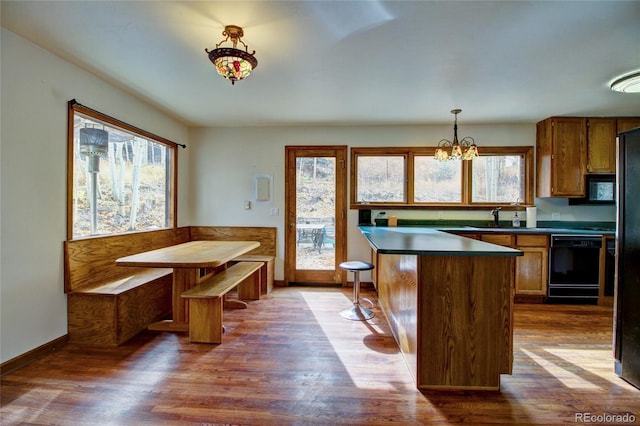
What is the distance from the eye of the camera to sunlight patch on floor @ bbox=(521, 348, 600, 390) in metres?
1.83

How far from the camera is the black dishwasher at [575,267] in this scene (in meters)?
3.33

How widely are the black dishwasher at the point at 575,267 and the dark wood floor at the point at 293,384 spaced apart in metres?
0.84

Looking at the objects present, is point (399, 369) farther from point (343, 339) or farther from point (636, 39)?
point (636, 39)

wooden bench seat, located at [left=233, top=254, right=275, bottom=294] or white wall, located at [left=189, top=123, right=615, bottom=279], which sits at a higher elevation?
white wall, located at [left=189, top=123, right=615, bottom=279]

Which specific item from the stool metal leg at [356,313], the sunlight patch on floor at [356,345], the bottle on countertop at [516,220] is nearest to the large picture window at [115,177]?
the sunlight patch on floor at [356,345]

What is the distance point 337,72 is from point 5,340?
3.10 m

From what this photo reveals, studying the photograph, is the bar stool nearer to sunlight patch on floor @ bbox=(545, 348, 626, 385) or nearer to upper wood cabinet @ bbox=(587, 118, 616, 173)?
sunlight patch on floor @ bbox=(545, 348, 626, 385)

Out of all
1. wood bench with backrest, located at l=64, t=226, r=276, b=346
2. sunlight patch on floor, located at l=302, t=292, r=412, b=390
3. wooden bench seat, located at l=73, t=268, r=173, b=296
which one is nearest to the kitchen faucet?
sunlight patch on floor, located at l=302, t=292, r=412, b=390

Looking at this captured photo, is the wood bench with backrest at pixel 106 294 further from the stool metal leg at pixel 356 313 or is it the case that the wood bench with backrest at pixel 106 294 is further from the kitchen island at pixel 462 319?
the kitchen island at pixel 462 319

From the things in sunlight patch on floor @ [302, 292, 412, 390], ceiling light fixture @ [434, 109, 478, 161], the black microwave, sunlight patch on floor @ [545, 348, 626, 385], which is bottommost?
sunlight patch on floor @ [545, 348, 626, 385]

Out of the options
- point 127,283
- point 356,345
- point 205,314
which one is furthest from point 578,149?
point 127,283

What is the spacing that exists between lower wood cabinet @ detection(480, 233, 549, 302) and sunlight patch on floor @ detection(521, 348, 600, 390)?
145 cm

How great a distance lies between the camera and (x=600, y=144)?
3.55 m

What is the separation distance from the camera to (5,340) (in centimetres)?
190
